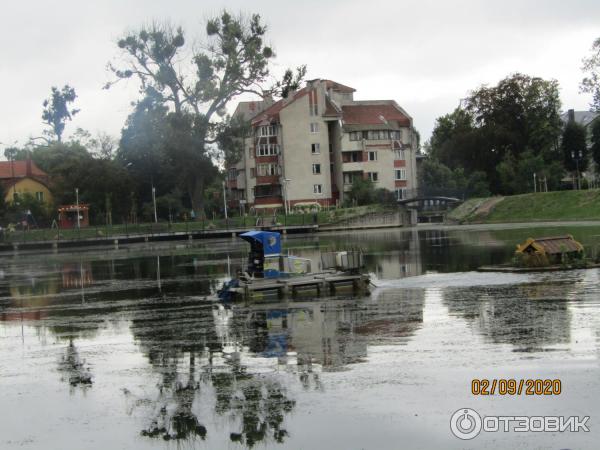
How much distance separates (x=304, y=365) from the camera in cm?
1689

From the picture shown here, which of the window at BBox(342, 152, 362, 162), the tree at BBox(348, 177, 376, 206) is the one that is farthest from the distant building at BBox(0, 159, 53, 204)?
the tree at BBox(348, 177, 376, 206)

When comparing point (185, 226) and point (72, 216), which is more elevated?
point (72, 216)

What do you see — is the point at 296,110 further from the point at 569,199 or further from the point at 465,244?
the point at 465,244

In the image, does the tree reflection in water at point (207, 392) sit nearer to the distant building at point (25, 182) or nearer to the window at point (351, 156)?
the window at point (351, 156)

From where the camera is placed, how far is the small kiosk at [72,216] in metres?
105

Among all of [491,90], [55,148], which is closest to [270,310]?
[491,90]

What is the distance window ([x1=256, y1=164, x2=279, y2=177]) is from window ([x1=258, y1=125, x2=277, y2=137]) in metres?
3.91

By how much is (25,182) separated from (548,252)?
94.7 metres

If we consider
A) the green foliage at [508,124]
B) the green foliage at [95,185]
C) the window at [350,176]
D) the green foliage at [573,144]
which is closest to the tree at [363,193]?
the window at [350,176]

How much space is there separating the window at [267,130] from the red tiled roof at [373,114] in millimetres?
9585

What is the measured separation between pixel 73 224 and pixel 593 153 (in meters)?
65.2

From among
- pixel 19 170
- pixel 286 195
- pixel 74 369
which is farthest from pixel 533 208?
pixel 74 369

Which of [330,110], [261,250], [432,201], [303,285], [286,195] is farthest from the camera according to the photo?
[330,110]

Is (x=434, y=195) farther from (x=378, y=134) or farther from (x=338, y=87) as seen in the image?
(x=338, y=87)
